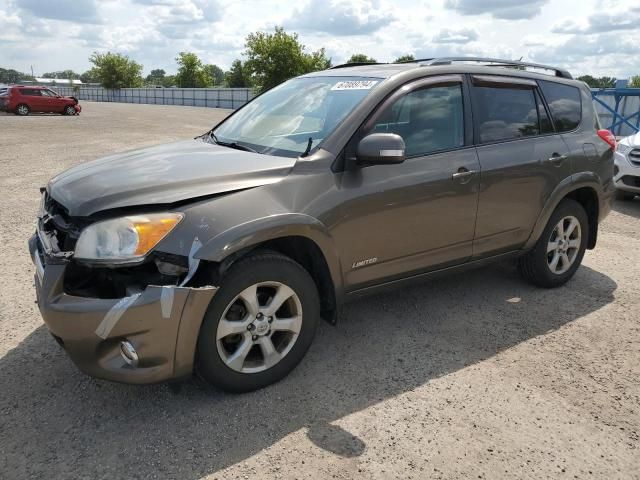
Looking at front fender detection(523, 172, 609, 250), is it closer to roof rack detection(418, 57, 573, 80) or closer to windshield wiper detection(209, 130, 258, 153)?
roof rack detection(418, 57, 573, 80)

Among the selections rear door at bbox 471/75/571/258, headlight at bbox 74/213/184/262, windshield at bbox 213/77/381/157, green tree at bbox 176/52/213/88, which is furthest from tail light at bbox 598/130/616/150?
green tree at bbox 176/52/213/88

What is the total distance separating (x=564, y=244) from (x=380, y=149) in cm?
244

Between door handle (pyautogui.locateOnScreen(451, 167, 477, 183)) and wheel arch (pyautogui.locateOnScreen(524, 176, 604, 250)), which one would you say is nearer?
door handle (pyautogui.locateOnScreen(451, 167, 477, 183))

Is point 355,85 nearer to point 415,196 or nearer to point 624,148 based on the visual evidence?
point 415,196

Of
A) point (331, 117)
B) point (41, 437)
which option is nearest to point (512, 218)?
point (331, 117)

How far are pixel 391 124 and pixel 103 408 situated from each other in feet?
7.59

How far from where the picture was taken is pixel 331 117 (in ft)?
11.1

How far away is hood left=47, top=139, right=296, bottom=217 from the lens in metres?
2.70

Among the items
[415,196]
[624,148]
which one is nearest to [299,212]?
[415,196]

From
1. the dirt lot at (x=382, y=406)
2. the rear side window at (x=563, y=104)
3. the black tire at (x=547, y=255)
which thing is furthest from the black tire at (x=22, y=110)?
the black tire at (x=547, y=255)

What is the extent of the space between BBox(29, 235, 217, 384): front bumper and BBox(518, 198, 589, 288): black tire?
2944 millimetres

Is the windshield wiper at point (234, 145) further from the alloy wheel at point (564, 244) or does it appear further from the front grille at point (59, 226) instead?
the alloy wheel at point (564, 244)

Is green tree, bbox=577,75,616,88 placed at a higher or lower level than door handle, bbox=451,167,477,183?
higher

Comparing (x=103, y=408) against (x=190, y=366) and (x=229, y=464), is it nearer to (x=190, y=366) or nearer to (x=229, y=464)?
(x=190, y=366)
